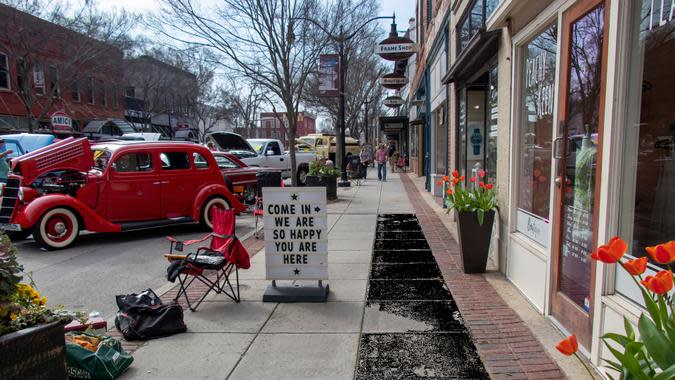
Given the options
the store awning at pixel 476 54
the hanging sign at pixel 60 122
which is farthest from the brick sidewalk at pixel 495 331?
the hanging sign at pixel 60 122

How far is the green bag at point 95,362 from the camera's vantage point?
11.0 ft

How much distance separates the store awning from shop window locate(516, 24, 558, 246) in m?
0.74

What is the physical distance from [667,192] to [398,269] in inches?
→ 139

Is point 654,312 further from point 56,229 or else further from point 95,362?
point 56,229

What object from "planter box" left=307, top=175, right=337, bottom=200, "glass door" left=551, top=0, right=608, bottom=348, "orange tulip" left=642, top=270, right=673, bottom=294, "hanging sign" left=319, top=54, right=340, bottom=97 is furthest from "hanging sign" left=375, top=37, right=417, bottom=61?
"orange tulip" left=642, top=270, right=673, bottom=294

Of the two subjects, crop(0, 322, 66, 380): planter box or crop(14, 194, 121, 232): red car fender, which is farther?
crop(14, 194, 121, 232): red car fender

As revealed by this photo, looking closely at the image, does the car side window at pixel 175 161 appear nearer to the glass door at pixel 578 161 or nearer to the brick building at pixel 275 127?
the glass door at pixel 578 161

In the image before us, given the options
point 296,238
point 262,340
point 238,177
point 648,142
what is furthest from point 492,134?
point 238,177

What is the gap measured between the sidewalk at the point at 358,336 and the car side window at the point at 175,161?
4323 mm

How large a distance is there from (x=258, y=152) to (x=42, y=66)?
13220mm

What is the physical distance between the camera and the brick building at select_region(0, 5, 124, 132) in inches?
798

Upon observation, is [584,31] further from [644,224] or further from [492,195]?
[492,195]

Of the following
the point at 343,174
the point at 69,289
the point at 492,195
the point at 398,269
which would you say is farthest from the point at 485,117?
the point at 343,174

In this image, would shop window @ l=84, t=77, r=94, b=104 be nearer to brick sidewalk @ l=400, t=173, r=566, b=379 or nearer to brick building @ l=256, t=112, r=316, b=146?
brick sidewalk @ l=400, t=173, r=566, b=379
